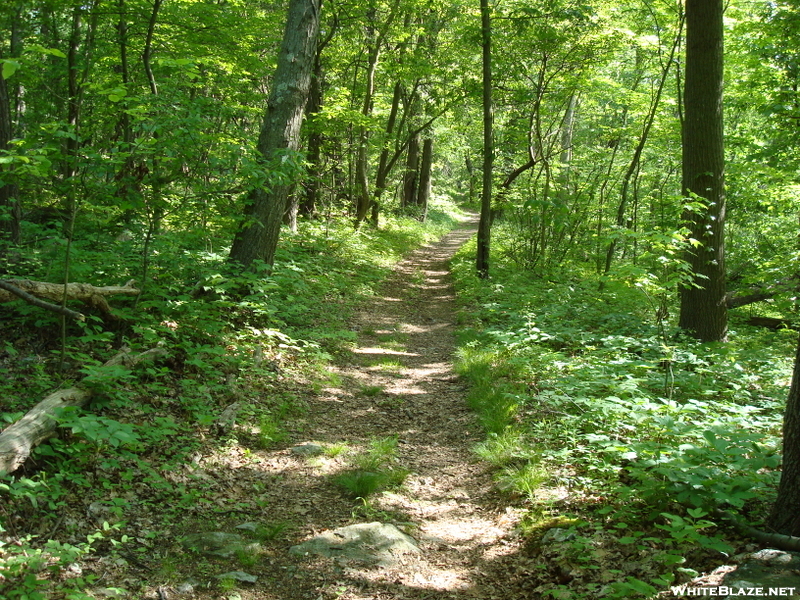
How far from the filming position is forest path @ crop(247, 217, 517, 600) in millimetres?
3367

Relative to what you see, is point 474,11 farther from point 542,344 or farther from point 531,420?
point 531,420

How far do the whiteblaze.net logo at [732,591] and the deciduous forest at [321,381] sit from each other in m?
0.09

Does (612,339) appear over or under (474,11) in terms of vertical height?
under

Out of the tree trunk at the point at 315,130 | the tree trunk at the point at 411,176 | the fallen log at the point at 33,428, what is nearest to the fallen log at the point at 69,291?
the fallen log at the point at 33,428

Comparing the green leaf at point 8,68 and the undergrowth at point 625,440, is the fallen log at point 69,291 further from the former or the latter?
the undergrowth at point 625,440

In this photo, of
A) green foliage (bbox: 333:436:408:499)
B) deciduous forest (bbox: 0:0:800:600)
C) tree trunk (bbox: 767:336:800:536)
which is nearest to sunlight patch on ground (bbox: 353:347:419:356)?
deciduous forest (bbox: 0:0:800:600)

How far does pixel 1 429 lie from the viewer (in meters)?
3.50

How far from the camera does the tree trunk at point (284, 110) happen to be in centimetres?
730

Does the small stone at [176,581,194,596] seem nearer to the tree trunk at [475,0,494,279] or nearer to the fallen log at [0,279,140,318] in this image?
the fallen log at [0,279,140,318]

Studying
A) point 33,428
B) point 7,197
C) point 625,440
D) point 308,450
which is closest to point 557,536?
point 625,440

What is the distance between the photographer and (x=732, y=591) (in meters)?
2.43

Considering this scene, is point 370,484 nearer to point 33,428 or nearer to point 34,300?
point 33,428

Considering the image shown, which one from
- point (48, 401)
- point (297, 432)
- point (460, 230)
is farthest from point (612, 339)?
point (460, 230)

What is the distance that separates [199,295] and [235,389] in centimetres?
154
